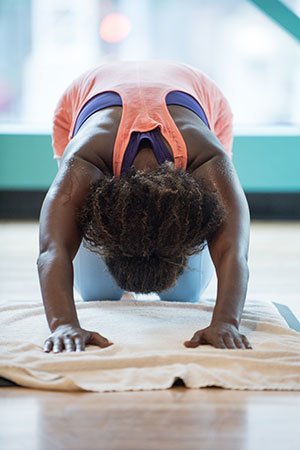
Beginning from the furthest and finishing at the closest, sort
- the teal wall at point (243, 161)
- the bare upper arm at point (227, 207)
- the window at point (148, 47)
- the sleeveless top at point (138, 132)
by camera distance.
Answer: the window at point (148, 47) < the teal wall at point (243, 161) < the sleeveless top at point (138, 132) < the bare upper arm at point (227, 207)

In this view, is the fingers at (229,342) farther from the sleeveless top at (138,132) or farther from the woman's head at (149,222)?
the sleeveless top at (138,132)

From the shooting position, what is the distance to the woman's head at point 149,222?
241 centimetres

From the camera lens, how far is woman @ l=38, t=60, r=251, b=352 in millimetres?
2400

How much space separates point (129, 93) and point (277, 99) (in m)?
2.72

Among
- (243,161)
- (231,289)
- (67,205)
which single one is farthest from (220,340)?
(243,161)

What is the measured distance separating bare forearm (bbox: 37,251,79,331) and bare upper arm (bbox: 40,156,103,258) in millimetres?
50

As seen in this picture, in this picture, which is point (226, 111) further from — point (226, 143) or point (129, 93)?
point (129, 93)

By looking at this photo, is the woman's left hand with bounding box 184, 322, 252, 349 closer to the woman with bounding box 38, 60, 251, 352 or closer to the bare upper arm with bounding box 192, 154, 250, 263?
the woman with bounding box 38, 60, 251, 352

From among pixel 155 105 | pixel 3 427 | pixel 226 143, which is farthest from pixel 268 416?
pixel 226 143

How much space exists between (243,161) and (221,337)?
9.43 feet

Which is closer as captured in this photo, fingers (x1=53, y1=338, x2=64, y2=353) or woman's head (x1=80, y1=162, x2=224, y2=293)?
fingers (x1=53, y1=338, x2=64, y2=353)

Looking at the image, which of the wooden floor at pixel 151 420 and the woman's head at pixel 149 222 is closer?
the wooden floor at pixel 151 420

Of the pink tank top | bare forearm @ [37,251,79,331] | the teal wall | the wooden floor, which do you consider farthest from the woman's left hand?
the teal wall

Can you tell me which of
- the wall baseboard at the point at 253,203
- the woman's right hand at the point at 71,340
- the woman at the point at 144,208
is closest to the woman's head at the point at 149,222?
the woman at the point at 144,208
